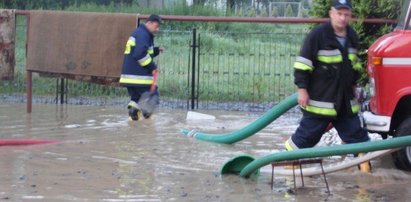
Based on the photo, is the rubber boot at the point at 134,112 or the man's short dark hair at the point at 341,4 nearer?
the man's short dark hair at the point at 341,4

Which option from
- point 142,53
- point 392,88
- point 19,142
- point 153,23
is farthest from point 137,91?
point 392,88

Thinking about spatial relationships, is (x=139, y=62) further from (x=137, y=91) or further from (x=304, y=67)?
(x=304, y=67)

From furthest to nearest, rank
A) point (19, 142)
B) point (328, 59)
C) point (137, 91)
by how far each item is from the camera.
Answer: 1. point (137, 91)
2. point (19, 142)
3. point (328, 59)

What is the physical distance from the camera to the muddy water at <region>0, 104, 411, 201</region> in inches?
325

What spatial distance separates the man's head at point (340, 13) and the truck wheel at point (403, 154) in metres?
1.62

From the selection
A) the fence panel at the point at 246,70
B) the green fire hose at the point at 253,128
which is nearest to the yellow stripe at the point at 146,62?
the green fire hose at the point at 253,128

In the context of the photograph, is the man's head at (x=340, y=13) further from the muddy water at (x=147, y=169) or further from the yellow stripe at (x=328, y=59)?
the muddy water at (x=147, y=169)

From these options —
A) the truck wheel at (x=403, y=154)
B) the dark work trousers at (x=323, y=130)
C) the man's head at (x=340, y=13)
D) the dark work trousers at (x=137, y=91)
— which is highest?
the man's head at (x=340, y=13)

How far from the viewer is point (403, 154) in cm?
956

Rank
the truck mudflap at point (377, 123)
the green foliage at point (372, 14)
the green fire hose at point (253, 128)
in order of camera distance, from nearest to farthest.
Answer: the truck mudflap at point (377, 123) → the green fire hose at point (253, 128) → the green foliage at point (372, 14)

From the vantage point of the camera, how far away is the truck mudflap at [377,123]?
966cm

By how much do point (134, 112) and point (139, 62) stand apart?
80cm

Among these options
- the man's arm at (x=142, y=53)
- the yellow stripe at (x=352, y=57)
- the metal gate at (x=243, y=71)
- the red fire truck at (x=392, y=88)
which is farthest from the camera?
the metal gate at (x=243, y=71)

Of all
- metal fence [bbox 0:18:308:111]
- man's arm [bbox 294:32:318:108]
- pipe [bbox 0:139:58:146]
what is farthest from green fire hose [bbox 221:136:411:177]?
metal fence [bbox 0:18:308:111]
